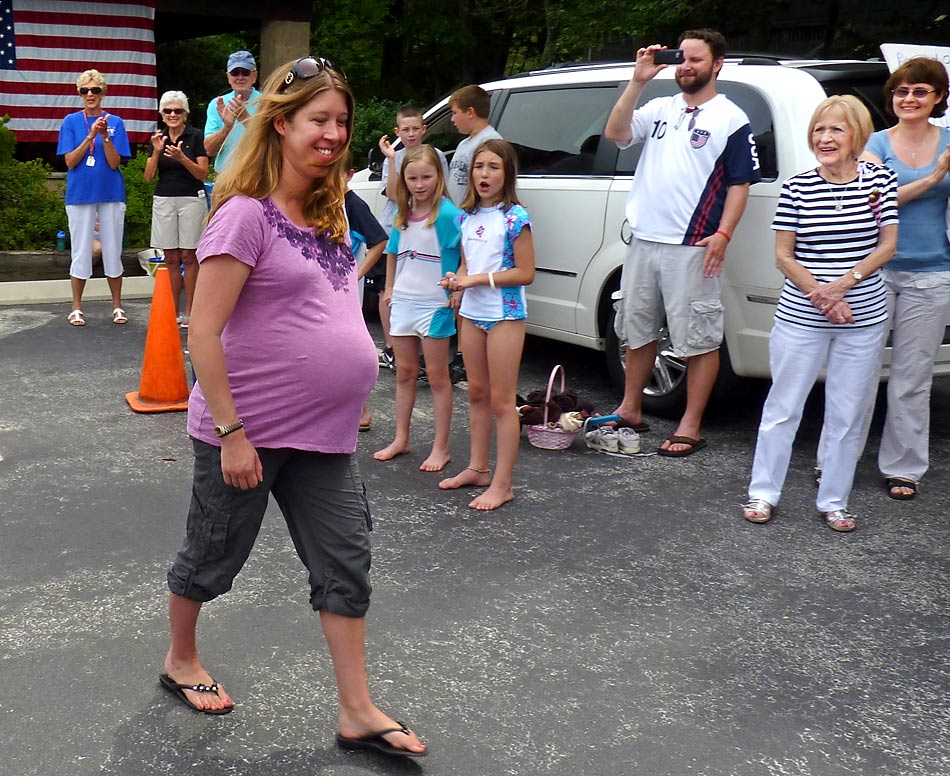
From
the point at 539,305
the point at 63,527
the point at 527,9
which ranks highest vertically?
the point at 527,9

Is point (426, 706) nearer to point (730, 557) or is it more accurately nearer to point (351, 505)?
point (351, 505)

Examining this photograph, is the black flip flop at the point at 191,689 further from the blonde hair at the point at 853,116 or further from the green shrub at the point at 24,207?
the green shrub at the point at 24,207

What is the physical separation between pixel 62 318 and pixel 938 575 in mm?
7847

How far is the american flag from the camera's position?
545 inches

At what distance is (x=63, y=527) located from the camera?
4941mm

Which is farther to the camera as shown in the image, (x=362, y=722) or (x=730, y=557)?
(x=730, y=557)

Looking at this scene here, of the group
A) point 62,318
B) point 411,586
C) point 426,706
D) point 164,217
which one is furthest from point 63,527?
point 62,318

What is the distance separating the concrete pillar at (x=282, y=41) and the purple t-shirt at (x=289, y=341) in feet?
45.4

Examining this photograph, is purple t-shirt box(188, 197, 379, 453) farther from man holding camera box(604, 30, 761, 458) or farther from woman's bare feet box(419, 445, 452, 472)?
man holding camera box(604, 30, 761, 458)

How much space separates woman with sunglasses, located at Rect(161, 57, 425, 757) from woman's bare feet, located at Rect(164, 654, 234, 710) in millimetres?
283

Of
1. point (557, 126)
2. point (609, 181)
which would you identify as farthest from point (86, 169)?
point (609, 181)

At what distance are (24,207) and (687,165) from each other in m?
8.77

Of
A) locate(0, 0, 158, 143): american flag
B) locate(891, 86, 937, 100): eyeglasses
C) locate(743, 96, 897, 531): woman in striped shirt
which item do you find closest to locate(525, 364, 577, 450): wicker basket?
locate(743, 96, 897, 531): woman in striped shirt

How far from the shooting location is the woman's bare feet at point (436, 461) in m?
5.85
